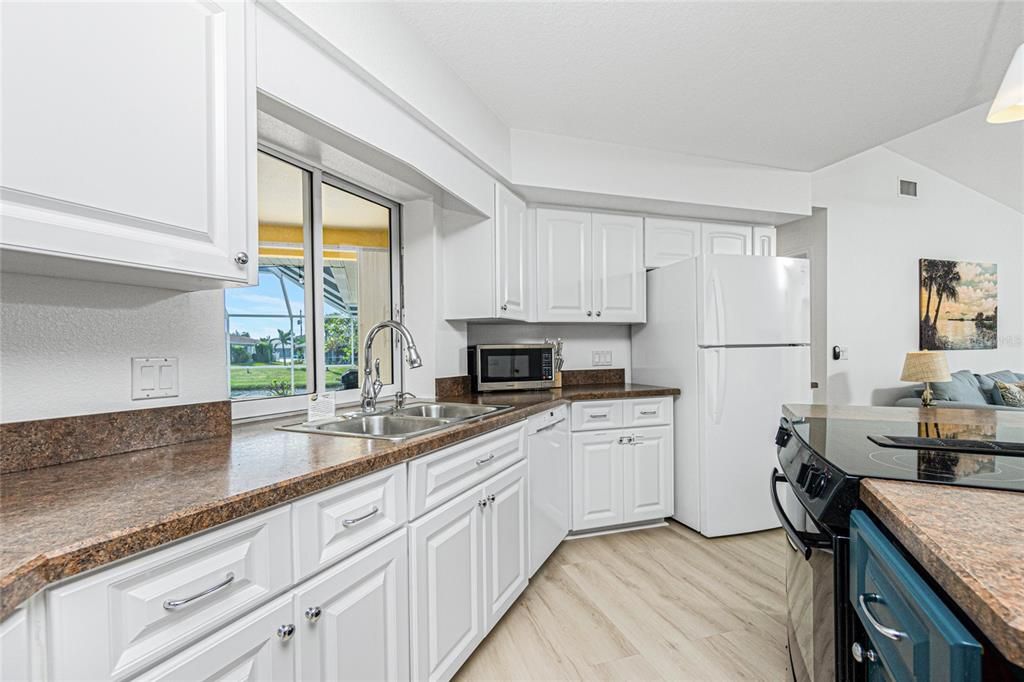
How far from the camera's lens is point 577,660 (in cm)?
182

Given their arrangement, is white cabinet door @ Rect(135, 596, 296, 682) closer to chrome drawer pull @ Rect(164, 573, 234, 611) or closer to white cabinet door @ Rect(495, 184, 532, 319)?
chrome drawer pull @ Rect(164, 573, 234, 611)

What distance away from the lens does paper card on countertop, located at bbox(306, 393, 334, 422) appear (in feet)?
5.70

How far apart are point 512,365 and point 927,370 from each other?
11.8 feet

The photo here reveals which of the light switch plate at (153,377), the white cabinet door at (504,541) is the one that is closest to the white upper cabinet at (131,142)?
the light switch plate at (153,377)

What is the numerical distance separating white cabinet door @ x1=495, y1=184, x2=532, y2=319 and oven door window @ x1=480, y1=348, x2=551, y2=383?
23 cm

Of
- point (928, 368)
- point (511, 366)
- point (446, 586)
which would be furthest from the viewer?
point (928, 368)

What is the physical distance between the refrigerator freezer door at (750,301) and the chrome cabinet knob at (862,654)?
209 centimetres

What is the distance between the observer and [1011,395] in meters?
4.30

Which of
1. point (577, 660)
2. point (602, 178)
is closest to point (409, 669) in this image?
point (577, 660)

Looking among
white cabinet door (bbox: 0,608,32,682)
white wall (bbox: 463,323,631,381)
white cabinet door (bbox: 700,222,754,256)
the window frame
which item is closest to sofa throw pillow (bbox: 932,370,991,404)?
white cabinet door (bbox: 700,222,754,256)

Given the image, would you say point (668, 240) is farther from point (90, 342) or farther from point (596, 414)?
point (90, 342)

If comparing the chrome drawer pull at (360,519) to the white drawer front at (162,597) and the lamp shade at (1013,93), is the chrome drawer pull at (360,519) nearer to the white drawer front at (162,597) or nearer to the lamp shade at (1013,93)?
the white drawer front at (162,597)

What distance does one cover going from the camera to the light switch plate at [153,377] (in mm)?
1270

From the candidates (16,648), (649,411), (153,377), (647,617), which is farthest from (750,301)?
(16,648)
